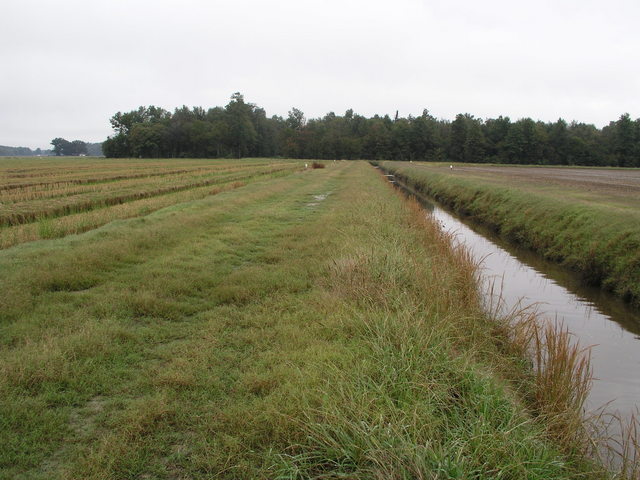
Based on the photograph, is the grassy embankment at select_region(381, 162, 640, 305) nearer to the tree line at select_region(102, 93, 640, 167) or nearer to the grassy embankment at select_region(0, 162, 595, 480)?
the grassy embankment at select_region(0, 162, 595, 480)

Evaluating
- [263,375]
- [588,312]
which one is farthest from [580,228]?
[263,375]

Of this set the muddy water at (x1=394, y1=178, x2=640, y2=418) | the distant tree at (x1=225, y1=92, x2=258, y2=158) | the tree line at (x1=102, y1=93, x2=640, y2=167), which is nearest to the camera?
the muddy water at (x1=394, y1=178, x2=640, y2=418)

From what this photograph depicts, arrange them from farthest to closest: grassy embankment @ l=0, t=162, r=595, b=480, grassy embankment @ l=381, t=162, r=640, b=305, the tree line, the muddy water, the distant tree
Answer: the distant tree < the tree line < grassy embankment @ l=381, t=162, r=640, b=305 < the muddy water < grassy embankment @ l=0, t=162, r=595, b=480

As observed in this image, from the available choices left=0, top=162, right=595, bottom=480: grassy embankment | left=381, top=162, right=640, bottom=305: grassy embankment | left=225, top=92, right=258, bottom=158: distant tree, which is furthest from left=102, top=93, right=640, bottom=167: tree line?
left=0, top=162, right=595, bottom=480: grassy embankment

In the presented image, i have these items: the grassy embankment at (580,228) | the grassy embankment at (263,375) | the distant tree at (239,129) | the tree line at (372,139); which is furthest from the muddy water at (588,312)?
the distant tree at (239,129)

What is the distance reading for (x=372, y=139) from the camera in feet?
401

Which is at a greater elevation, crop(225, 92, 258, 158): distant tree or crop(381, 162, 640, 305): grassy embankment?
crop(225, 92, 258, 158): distant tree

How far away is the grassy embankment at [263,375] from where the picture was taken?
3.36 m

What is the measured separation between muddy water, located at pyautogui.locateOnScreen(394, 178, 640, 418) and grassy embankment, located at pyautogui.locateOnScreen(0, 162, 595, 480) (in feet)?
4.27

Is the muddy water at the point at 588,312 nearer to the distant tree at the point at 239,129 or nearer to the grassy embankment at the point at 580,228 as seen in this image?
A: the grassy embankment at the point at 580,228

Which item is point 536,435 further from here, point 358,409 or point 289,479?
point 289,479

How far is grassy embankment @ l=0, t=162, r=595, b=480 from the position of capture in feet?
11.0

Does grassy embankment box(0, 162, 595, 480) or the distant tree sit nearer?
grassy embankment box(0, 162, 595, 480)

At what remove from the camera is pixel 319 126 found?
5487 inches
